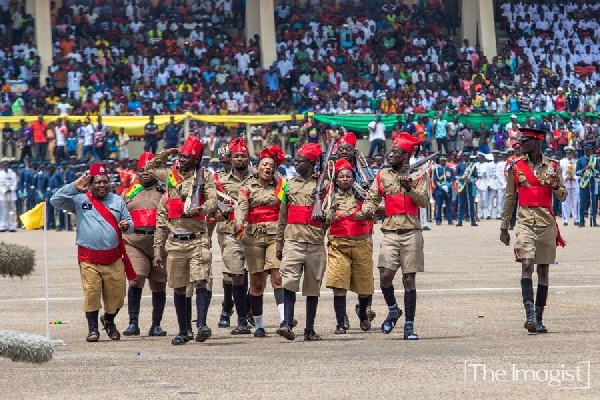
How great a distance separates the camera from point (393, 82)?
1857 inches

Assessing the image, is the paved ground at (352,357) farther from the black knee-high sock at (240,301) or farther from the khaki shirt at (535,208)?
the khaki shirt at (535,208)

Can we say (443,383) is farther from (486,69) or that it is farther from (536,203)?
(486,69)

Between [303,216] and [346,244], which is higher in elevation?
[303,216]

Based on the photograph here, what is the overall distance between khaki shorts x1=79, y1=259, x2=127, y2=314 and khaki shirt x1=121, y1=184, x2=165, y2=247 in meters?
0.70

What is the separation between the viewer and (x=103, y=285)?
13.9 meters

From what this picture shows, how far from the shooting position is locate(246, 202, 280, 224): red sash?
555 inches

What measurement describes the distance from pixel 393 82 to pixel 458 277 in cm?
2709

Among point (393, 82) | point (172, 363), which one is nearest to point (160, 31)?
point (393, 82)

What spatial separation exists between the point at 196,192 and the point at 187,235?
0.44 m

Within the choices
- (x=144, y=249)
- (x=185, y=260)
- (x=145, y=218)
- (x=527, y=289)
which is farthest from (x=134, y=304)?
(x=527, y=289)

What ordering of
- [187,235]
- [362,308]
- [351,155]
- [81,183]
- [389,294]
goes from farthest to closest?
[351,155] < [362,308] < [389,294] < [81,183] < [187,235]

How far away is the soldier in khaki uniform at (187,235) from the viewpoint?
13305mm

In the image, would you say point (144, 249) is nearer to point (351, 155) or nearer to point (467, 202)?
point (351, 155)

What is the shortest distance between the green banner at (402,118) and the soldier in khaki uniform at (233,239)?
87.6 ft
